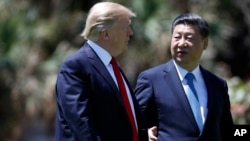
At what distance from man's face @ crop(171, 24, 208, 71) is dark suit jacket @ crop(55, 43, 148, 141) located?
32.9 inches

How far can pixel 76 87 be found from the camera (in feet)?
17.8

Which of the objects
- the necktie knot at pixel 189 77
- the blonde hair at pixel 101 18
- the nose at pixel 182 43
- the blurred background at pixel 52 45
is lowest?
the blurred background at pixel 52 45

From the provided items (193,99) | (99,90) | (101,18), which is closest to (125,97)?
(99,90)

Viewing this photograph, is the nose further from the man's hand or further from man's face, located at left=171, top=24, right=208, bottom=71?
the man's hand

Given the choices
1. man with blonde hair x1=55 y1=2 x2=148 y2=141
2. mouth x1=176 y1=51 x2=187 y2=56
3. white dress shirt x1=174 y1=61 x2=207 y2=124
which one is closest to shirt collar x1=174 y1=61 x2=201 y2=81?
white dress shirt x1=174 y1=61 x2=207 y2=124

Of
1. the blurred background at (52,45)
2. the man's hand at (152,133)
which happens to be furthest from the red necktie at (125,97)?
the blurred background at (52,45)

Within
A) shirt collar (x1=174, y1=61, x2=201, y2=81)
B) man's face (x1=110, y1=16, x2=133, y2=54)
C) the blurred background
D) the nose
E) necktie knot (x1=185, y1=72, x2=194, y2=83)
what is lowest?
the blurred background

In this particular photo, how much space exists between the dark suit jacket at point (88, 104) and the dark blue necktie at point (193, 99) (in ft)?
2.57

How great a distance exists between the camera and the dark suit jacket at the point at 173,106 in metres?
6.20

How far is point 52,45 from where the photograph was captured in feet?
58.7

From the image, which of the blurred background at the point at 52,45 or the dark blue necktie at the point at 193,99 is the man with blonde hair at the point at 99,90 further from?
the blurred background at the point at 52,45

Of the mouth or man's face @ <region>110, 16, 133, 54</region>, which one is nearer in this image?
man's face @ <region>110, 16, 133, 54</region>

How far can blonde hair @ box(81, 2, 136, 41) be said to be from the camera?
18.3ft

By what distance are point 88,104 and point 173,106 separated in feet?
3.15
